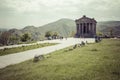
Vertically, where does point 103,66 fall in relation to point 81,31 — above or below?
below

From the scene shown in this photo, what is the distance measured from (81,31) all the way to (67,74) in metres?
64.2

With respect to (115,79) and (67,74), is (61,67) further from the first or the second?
(115,79)

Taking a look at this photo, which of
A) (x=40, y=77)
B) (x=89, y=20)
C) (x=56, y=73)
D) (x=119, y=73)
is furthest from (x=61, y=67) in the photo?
(x=89, y=20)

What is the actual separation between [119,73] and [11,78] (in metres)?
7.46

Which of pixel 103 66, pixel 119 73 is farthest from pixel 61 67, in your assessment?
pixel 119 73

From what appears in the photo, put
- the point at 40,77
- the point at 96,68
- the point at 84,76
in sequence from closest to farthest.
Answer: the point at 84,76 < the point at 40,77 < the point at 96,68

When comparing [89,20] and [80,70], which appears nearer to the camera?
[80,70]

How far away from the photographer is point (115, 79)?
339 inches

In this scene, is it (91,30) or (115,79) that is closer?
(115,79)

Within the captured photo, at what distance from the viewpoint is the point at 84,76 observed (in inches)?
369

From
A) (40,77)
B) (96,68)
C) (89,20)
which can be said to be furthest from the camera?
(89,20)

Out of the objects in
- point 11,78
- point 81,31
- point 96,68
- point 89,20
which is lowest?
point 11,78

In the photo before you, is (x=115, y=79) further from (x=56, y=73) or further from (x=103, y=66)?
(x=56, y=73)

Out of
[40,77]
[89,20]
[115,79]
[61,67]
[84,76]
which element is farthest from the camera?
[89,20]
